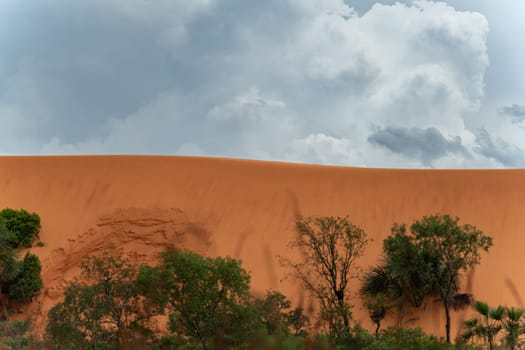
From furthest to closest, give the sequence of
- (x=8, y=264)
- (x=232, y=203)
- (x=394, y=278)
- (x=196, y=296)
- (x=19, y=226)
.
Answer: (x=232, y=203) < (x=19, y=226) < (x=8, y=264) < (x=394, y=278) < (x=196, y=296)

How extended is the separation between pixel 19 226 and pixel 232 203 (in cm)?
1176

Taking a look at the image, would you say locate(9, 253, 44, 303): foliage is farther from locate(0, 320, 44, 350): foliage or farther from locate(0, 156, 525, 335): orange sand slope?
locate(0, 320, 44, 350): foliage

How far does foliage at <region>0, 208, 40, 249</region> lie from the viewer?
80.8 ft

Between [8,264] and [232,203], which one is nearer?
[8,264]

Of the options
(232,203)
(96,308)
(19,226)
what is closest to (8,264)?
(19,226)

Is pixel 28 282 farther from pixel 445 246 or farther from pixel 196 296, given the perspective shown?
pixel 445 246

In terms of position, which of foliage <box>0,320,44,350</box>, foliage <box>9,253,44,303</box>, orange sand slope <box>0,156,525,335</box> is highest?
orange sand slope <box>0,156,525,335</box>

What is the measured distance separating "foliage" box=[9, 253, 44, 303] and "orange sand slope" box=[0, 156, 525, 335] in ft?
3.15

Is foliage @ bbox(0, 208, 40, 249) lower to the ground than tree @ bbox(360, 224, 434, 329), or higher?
higher

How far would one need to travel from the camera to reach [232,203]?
1251 inches

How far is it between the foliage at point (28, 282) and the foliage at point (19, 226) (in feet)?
7.14

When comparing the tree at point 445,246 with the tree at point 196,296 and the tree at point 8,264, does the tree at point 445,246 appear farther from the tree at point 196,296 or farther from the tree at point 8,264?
the tree at point 8,264

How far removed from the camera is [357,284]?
23594mm

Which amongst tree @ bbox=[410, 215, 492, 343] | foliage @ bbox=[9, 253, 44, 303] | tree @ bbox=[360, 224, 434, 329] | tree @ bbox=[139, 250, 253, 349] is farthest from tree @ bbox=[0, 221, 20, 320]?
tree @ bbox=[410, 215, 492, 343]
